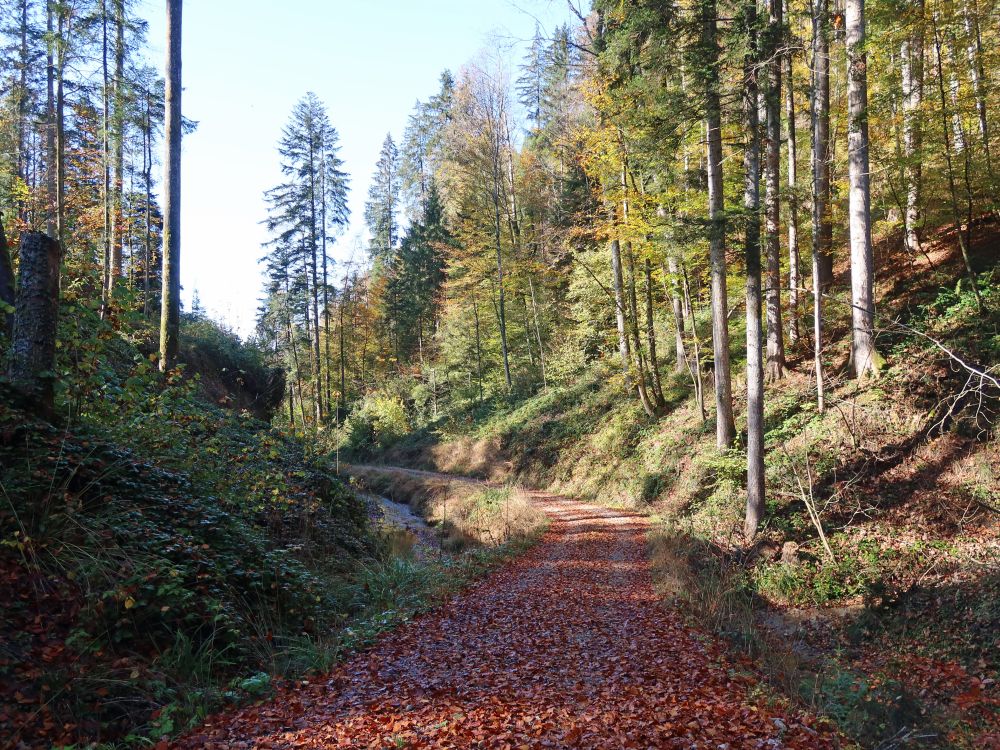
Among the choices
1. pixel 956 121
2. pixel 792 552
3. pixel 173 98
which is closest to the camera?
pixel 792 552

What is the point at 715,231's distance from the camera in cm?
888

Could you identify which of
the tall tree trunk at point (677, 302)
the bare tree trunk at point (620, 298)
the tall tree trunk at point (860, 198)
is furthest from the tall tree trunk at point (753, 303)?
the bare tree trunk at point (620, 298)

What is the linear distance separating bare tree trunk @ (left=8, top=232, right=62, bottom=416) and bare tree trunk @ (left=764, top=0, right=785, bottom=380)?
9.15 meters

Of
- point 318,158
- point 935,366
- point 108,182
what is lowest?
point 935,366

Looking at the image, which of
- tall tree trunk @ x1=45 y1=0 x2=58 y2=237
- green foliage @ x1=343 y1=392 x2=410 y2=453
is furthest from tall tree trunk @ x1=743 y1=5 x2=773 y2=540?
green foliage @ x1=343 y1=392 x2=410 y2=453

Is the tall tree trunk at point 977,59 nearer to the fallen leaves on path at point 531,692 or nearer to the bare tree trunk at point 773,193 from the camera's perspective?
the bare tree trunk at point 773,193

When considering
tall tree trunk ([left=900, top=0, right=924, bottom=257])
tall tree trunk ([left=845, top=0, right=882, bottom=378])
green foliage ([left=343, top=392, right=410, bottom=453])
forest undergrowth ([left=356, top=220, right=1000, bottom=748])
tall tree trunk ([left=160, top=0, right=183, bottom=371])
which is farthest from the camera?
green foliage ([left=343, top=392, right=410, bottom=453])

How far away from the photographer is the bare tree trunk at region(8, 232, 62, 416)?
16.7 feet

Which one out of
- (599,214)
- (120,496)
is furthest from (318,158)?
(120,496)

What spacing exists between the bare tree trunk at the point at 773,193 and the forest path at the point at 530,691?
6691 millimetres

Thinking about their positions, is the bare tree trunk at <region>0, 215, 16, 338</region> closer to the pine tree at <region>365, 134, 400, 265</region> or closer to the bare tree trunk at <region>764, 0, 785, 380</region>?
the bare tree trunk at <region>764, 0, 785, 380</region>

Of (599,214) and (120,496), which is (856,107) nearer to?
(599,214)

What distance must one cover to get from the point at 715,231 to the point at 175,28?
9.88 m

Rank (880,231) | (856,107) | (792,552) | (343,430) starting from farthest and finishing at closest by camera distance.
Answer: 1. (343,430)
2. (880,231)
3. (856,107)
4. (792,552)
